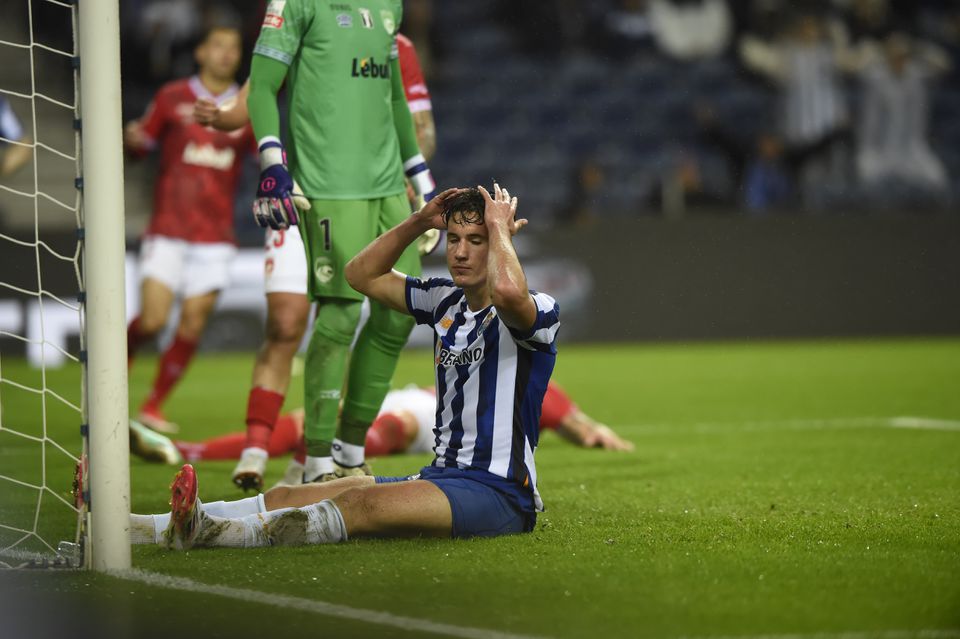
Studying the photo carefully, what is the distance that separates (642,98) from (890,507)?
41.7 feet

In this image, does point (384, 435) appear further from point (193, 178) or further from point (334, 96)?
point (193, 178)

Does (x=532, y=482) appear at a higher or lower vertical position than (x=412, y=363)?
higher

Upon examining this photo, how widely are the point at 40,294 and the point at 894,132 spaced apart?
13.1 metres

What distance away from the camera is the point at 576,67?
699 inches

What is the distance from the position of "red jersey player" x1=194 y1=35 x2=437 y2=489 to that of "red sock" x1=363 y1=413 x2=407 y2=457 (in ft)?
2.81

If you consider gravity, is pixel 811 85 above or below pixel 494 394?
above

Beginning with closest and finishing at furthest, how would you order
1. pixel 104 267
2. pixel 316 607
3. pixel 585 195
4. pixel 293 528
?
pixel 316 607
pixel 104 267
pixel 293 528
pixel 585 195

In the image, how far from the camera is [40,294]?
4.52 m

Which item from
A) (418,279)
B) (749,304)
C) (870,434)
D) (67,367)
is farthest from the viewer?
(749,304)

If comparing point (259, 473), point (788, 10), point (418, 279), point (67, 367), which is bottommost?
point (67, 367)

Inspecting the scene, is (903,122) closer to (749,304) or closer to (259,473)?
(749,304)

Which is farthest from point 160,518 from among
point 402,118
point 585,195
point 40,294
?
point 585,195

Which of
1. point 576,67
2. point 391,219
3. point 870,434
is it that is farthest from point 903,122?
point 391,219

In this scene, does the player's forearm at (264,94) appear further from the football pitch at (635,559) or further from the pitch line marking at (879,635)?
the pitch line marking at (879,635)
